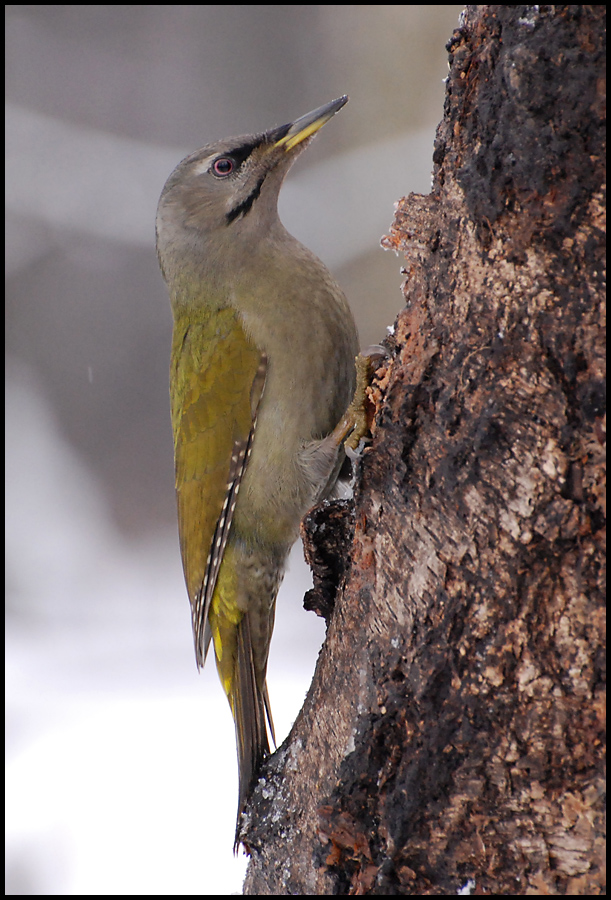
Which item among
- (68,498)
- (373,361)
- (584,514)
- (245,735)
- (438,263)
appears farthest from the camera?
(68,498)

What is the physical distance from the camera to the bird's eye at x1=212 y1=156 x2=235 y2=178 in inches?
119

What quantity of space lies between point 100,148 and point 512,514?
207 inches

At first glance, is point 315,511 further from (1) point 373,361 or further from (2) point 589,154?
(2) point 589,154

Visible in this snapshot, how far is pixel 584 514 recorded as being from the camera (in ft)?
4.05

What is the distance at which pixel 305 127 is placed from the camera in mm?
2900

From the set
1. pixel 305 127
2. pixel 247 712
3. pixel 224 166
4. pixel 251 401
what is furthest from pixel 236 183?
pixel 247 712

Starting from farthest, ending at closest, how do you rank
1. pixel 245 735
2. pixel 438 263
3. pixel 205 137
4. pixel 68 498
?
1. pixel 68 498
2. pixel 205 137
3. pixel 245 735
4. pixel 438 263

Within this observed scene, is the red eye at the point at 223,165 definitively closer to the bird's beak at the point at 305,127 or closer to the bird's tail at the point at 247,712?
the bird's beak at the point at 305,127

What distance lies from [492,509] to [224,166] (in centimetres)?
216

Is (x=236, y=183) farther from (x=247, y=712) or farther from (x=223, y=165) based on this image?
(x=247, y=712)

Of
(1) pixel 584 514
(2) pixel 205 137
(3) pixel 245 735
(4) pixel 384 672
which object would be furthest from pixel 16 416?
(1) pixel 584 514

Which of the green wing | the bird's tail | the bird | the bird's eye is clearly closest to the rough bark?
the bird's tail

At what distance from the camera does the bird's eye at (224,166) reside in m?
3.02

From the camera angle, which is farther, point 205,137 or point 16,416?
point 16,416
